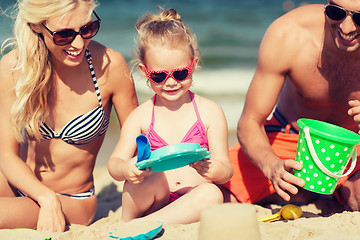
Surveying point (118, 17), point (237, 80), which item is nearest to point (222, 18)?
point (118, 17)

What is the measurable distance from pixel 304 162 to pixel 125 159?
1.06 m

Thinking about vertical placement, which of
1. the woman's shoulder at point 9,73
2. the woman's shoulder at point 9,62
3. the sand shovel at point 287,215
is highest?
the woman's shoulder at point 9,62

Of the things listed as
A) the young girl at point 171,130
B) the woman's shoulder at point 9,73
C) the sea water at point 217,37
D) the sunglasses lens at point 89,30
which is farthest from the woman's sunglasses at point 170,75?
the sea water at point 217,37

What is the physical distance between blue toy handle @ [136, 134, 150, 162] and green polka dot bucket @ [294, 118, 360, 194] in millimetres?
874

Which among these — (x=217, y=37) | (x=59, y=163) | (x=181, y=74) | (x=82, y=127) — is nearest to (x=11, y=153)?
(x=59, y=163)

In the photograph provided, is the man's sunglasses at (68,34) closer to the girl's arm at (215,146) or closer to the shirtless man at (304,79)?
the girl's arm at (215,146)

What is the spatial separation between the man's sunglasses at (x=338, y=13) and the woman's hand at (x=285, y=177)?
90 centimetres

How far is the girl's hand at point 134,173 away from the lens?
2643 mm

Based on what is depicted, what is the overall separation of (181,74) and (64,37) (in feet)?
2.41

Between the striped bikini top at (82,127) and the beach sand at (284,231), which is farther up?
the striped bikini top at (82,127)

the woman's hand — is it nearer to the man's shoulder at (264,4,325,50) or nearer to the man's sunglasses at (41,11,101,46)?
the man's shoulder at (264,4,325,50)

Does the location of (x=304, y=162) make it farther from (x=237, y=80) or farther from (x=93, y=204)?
(x=237, y=80)

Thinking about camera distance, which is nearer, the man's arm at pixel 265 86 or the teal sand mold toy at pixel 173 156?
the teal sand mold toy at pixel 173 156

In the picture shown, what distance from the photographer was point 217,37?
11.3 meters
